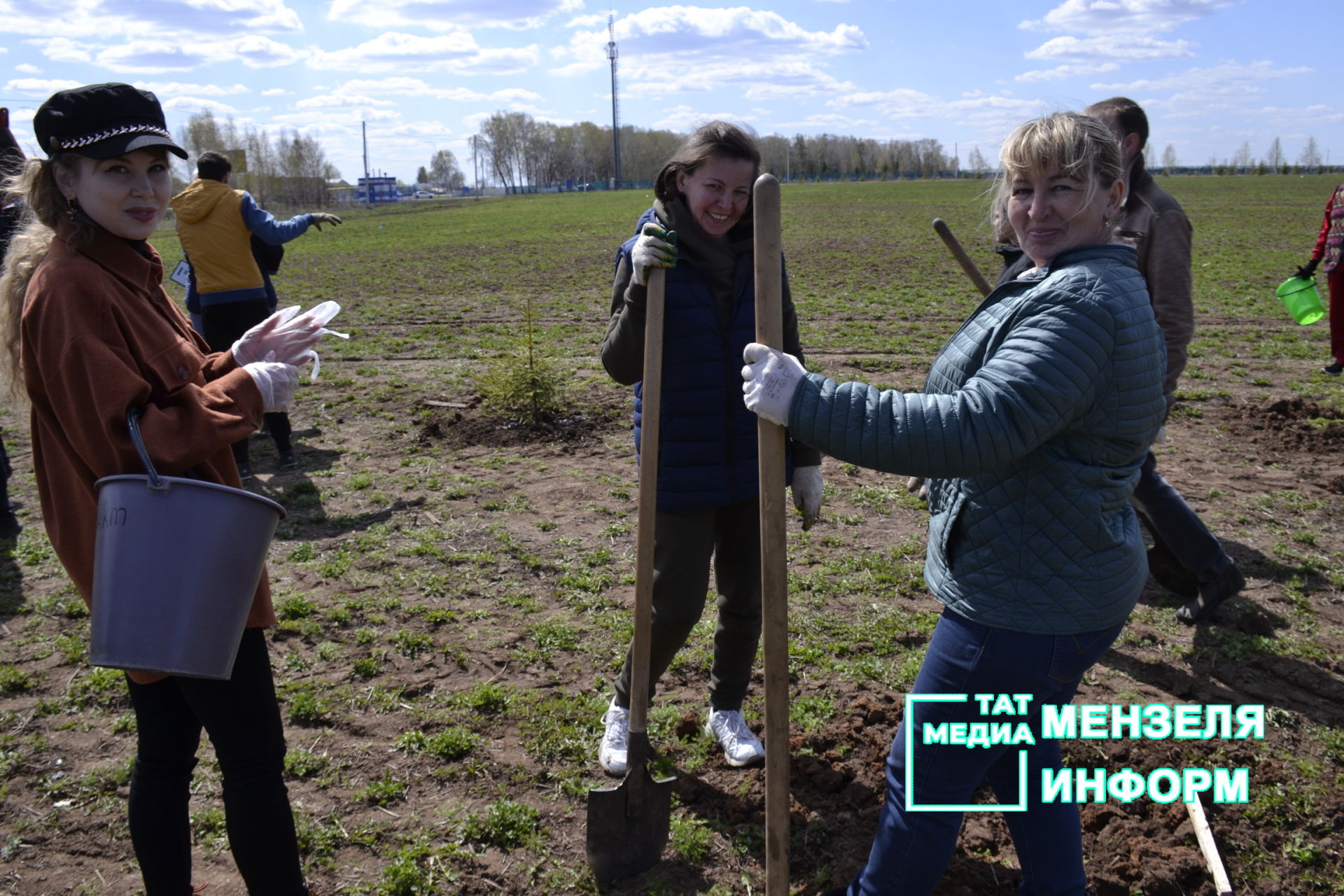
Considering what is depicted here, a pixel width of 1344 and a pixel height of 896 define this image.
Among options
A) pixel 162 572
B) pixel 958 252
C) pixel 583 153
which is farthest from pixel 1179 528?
pixel 583 153

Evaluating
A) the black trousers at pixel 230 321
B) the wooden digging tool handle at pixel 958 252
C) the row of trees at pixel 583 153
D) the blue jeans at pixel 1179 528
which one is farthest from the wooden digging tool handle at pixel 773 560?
the row of trees at pixel 583 153

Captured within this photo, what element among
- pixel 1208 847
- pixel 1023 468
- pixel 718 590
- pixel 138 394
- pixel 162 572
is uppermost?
pixel 138 394

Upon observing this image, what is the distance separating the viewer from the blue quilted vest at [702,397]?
291 cm

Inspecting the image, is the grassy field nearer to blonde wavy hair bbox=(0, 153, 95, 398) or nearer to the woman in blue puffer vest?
the woman in blue puffer vest

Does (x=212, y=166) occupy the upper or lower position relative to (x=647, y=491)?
upper

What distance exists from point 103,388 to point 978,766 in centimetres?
211

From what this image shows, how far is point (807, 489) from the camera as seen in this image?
123 inches

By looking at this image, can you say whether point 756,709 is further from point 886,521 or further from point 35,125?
point 35,125

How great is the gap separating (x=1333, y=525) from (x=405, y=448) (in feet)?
20.2

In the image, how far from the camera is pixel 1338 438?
21.8 feet

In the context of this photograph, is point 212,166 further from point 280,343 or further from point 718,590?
point 718,590

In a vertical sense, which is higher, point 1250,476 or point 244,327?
point 244,327

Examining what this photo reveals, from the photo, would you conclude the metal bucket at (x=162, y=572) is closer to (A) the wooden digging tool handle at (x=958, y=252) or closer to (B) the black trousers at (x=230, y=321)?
(A) the wooden digging tool handle at (x=958, y=252)

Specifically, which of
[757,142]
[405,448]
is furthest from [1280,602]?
[405,448]
